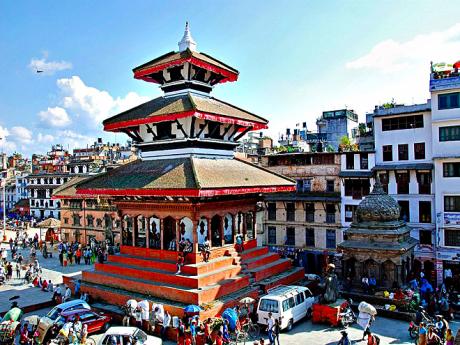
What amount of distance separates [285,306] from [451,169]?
17.3m

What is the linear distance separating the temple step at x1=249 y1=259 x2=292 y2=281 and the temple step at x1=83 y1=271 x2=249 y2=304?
1.08 meters

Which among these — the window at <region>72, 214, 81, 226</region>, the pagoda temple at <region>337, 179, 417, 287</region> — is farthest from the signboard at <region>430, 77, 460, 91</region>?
the window at <region>72, 214, 81, 226</region>

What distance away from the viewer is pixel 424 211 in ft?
95.3

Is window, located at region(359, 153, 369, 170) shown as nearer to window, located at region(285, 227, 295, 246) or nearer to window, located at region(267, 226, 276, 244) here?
window, located at region(285, 227, 295, 246)

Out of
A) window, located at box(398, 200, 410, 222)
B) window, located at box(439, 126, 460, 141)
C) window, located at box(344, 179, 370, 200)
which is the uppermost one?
window, located at box(439, 126, 460, 141)

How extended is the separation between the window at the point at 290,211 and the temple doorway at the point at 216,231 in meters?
13.7

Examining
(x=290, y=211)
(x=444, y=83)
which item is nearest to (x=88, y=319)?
(x=290, y=211)

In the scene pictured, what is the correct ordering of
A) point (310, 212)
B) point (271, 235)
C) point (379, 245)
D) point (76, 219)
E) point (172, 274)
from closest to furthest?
1. point (172, 274)
2. point (379, 245)
3. point (310, 212)
4. point (271, 235)
5. point (76, 219)

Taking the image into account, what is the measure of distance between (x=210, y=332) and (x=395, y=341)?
7741 mm

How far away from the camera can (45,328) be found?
16.9 metres

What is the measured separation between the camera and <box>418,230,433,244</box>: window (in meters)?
28.7

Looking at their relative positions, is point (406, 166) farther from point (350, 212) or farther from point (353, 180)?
point (350, 212)

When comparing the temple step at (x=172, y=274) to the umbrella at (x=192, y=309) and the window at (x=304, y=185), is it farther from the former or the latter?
the window at (x=304, y=185)

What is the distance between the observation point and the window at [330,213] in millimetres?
33375
